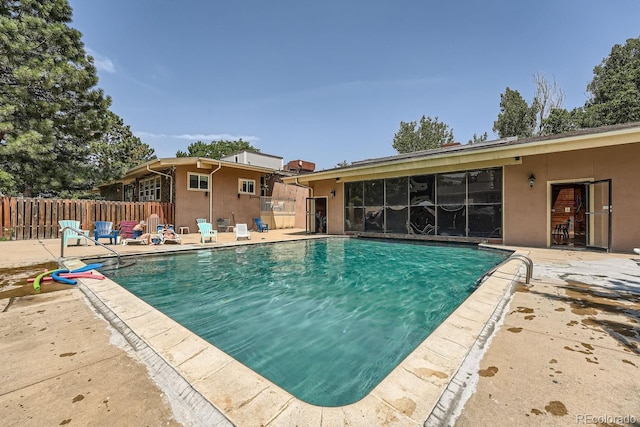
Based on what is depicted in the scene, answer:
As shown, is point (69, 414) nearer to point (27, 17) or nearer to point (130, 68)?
point (130, 68)

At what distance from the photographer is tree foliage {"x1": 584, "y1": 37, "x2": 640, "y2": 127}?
738 inches

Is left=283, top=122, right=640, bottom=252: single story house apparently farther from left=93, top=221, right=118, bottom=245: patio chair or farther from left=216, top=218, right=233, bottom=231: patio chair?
left=93, top=221, right=118, bottom=245: patio chair

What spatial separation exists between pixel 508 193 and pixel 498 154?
1.60 meters

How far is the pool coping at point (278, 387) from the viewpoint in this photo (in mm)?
1452

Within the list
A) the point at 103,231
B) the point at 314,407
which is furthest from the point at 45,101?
the point at 314,407

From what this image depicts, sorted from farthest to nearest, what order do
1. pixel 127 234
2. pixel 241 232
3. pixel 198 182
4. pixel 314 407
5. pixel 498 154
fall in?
pixel 198 182, pixel 241 232, pixel 127 234, pixel 498 154, pixel 314 407

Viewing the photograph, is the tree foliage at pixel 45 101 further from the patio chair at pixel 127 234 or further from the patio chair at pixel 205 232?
the patio chair at pixel 205 232

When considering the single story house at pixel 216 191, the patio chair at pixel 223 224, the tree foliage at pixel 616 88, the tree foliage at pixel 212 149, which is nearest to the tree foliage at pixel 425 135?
the tree foliage at pixel 616 88

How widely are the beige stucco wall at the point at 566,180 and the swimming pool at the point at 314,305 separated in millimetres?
2465

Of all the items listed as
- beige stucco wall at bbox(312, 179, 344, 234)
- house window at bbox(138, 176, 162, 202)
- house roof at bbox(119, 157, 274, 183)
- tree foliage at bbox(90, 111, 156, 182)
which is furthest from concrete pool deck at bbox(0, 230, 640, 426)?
tree foliage at bbox(90, 111, 156, 182)

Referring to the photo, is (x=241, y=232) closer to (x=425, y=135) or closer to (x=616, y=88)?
(x=616, y=88)

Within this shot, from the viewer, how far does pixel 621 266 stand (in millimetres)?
5461

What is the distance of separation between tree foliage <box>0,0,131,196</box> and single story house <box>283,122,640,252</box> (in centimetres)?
1174

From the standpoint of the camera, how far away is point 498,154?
8.73 metres
